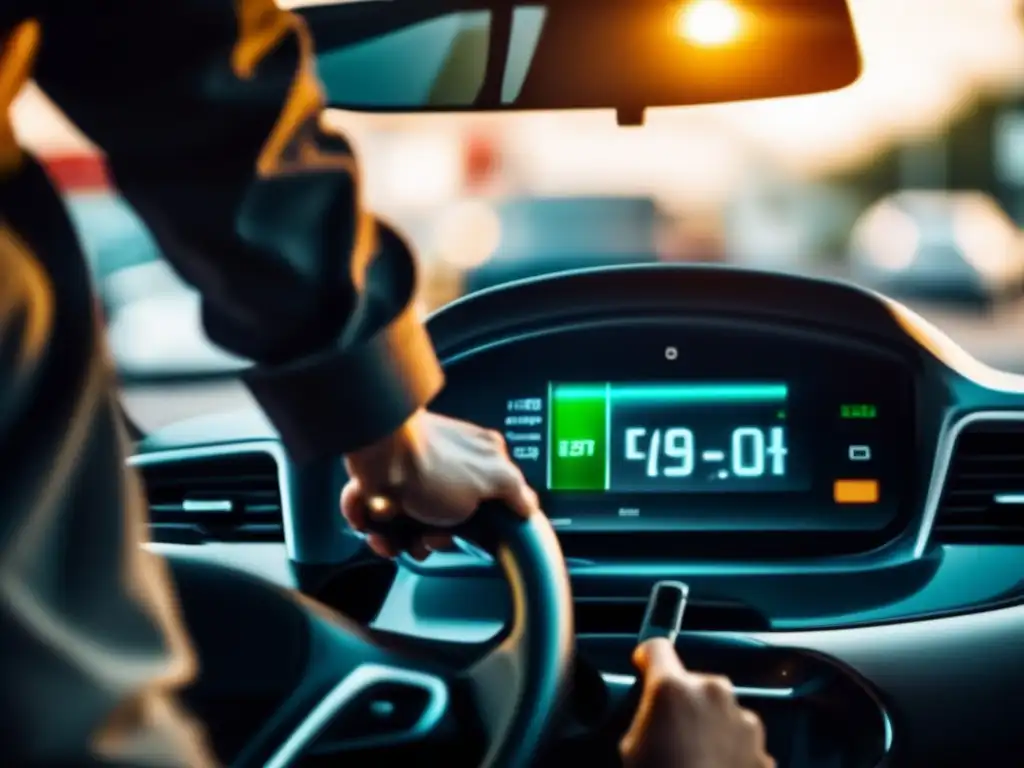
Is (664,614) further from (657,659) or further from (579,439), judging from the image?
(579,439)

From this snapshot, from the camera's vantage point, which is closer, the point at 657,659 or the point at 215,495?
the point at 657,659

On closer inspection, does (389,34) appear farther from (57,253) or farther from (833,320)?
(57,253)

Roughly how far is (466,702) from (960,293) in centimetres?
1182

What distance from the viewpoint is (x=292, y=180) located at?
3.97 feet

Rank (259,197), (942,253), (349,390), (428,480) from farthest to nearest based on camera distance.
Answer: (942,253) < (428,480) < (349,390) < (259,197)

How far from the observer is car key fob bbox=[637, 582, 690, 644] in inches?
61.6

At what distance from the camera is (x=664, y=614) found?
1.61 meters

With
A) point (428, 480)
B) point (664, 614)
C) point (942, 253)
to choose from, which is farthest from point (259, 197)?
point (942, 253)

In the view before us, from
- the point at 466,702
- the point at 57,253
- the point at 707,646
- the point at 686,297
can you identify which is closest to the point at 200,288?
the point at 57,253

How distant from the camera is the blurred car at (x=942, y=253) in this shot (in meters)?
12.9

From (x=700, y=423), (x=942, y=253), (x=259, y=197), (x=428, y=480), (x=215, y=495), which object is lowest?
(x=942, y=253)

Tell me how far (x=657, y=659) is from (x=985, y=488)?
0.99 metres

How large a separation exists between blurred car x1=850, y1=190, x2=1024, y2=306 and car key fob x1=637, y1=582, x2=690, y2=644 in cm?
931

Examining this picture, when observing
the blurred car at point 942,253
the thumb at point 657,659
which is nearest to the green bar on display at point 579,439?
the thumb at point 657,659
